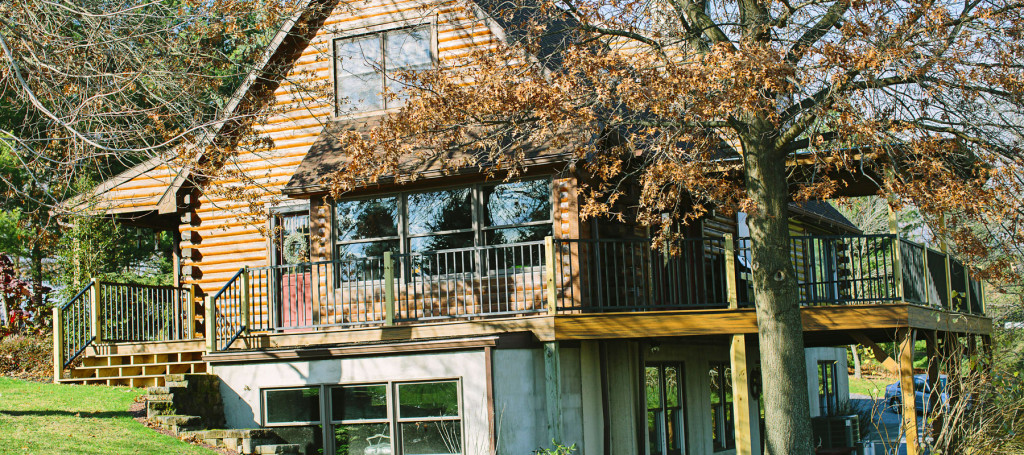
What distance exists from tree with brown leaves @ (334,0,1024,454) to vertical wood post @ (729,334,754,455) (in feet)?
3.73

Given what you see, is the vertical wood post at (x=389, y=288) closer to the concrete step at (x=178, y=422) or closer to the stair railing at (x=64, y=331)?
the concrete step at (x=178, y=422)

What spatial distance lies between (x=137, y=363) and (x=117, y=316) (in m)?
0.94

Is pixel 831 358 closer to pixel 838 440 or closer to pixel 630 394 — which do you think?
pixel 838 440

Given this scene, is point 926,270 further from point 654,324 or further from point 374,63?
point 374,63

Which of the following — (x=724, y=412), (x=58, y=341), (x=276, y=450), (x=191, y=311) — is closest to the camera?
(x=276, y=450)

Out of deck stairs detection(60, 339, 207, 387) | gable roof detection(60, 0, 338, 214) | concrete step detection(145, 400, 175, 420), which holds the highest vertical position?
gable roof detection(60, 0, 338, 214)

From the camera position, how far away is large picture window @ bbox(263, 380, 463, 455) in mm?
13367

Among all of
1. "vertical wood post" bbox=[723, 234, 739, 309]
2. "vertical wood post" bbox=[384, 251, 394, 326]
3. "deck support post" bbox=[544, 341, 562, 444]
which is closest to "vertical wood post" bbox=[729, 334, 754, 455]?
"vertical wood post" bbox=[723, 234, 739, 309]

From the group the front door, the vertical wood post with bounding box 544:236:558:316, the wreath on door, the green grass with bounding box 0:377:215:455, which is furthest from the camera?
the wreath on door

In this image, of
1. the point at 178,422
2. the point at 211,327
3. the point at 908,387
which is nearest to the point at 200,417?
the point at 178,422

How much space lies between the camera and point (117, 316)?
16.8m

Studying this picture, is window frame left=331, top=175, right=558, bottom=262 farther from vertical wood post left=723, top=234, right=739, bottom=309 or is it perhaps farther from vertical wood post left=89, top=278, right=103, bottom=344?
vertical wood post left=89, top=278, right=103, bottom=344

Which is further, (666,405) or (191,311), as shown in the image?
(191,311)

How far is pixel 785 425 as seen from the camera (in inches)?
474
